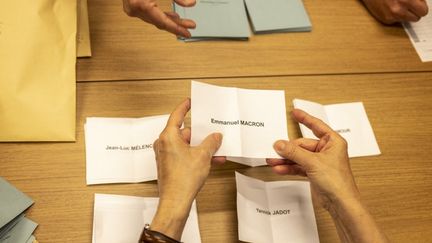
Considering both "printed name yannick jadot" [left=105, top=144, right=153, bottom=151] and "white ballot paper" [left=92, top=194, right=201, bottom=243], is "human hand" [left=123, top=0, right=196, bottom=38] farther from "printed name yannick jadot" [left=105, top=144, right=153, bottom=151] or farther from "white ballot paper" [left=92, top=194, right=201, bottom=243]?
"white ballot paper" [left=92, top=194, right=201, bottom=243]

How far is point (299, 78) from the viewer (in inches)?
40.4

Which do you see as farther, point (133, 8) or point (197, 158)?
point (133, 8)

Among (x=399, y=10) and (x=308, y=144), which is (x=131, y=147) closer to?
(x=308, y=144)

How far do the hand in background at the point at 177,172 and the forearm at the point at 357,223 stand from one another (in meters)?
0.26

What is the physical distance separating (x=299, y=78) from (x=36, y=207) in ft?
2.18

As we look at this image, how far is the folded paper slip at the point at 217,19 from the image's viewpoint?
3.41ft

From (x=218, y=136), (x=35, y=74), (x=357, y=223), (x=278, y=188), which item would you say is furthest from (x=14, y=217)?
(x=357, y=223)

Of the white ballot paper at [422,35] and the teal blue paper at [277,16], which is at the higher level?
the teal blue paper at [277,16]

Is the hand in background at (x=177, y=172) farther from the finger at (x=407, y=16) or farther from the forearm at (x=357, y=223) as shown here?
the finger at (x=407, y=16)

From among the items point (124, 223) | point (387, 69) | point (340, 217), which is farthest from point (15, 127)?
point (387, 69)

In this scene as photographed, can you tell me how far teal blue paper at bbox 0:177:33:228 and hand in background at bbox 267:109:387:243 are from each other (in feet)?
1.57

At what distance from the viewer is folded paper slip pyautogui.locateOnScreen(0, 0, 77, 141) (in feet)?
2.68

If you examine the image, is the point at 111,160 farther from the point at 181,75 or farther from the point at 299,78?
the point at 299,78

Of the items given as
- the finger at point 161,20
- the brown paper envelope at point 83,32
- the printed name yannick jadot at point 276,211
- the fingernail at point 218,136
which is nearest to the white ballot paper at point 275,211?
the printed name yannick jadot at point 276,211
